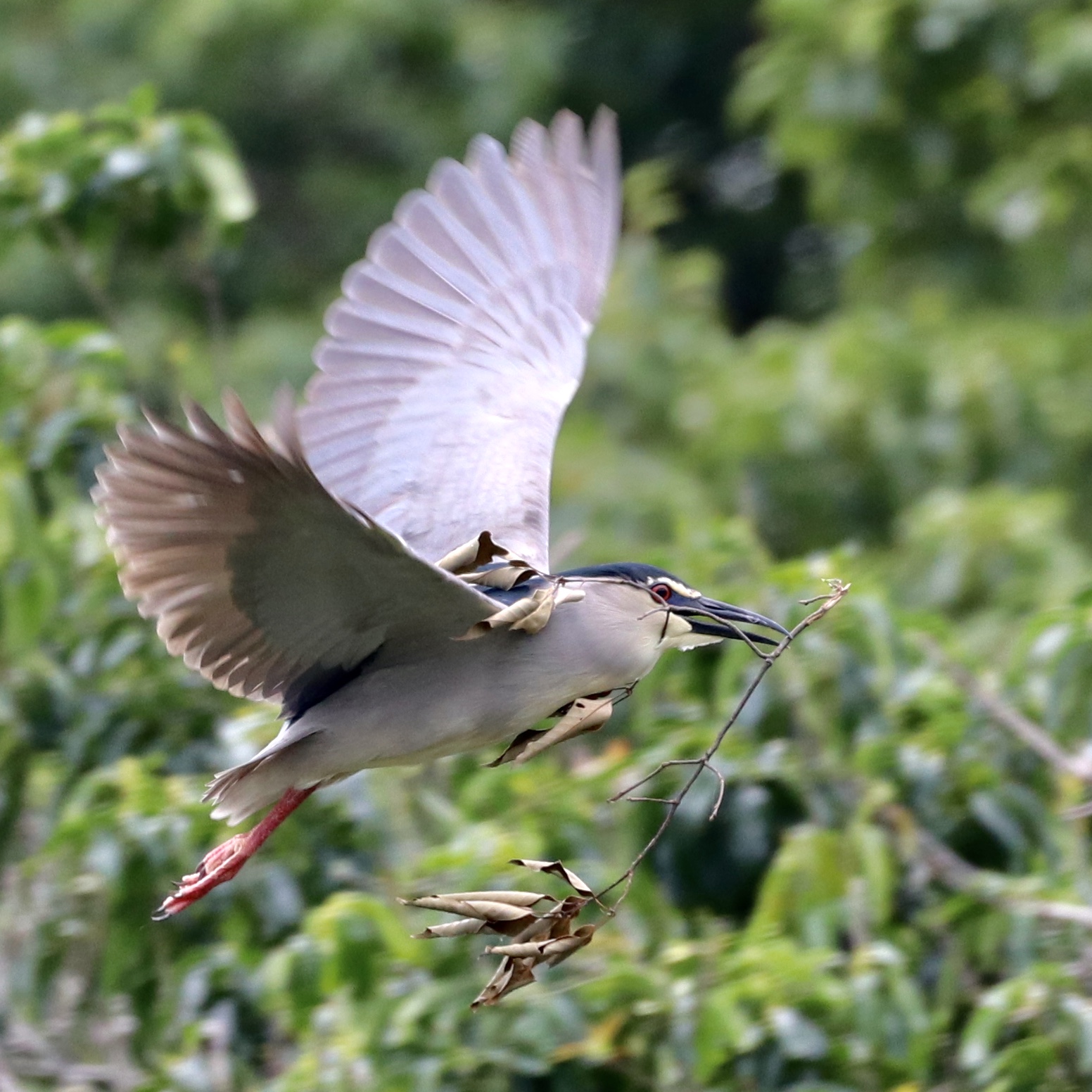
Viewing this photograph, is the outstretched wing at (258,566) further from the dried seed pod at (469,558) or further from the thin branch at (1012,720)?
the thin branch at (1012,720)

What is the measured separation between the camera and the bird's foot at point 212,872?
3492 millimetres

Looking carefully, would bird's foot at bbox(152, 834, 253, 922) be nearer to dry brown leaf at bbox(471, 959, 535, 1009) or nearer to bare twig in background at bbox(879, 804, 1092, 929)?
dry brown leaf at bbox(471, 959, 535, 1009)

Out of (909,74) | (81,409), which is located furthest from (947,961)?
(909,74)

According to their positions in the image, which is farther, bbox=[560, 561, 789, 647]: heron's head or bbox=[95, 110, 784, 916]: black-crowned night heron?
bbox=[560, 561, 789, 647]: heron's head

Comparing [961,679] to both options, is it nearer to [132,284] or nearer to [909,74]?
[909,74]

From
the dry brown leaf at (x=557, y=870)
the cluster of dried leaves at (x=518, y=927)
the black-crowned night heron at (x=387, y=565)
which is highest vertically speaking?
the black-crowned night heron at (x=387, y=565)

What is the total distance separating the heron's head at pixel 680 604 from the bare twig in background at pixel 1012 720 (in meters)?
0.80

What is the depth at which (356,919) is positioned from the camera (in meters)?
3.64

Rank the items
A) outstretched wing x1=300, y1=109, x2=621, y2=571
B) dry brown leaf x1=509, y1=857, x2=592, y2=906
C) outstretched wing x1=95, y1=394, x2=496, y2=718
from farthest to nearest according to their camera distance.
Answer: outstretched wing x1=300, y1=109, x2=621, y2=571 < outstretched wing x1=95, y1=394, x2=496, y2=718 < dry brown leaf x1=509, y1=857, x2=592, y2=906

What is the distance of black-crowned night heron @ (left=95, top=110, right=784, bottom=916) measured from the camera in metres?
2.99

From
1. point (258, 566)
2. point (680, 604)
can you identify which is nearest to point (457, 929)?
point (258, 566)

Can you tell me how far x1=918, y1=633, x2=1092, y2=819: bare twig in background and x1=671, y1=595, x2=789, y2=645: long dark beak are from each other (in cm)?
77

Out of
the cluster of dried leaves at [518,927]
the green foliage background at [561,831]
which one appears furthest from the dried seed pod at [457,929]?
the green foliage background at [561,831]

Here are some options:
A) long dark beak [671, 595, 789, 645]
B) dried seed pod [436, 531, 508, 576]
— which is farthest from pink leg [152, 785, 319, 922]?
long dark beak [671, 595, 789, 645]
